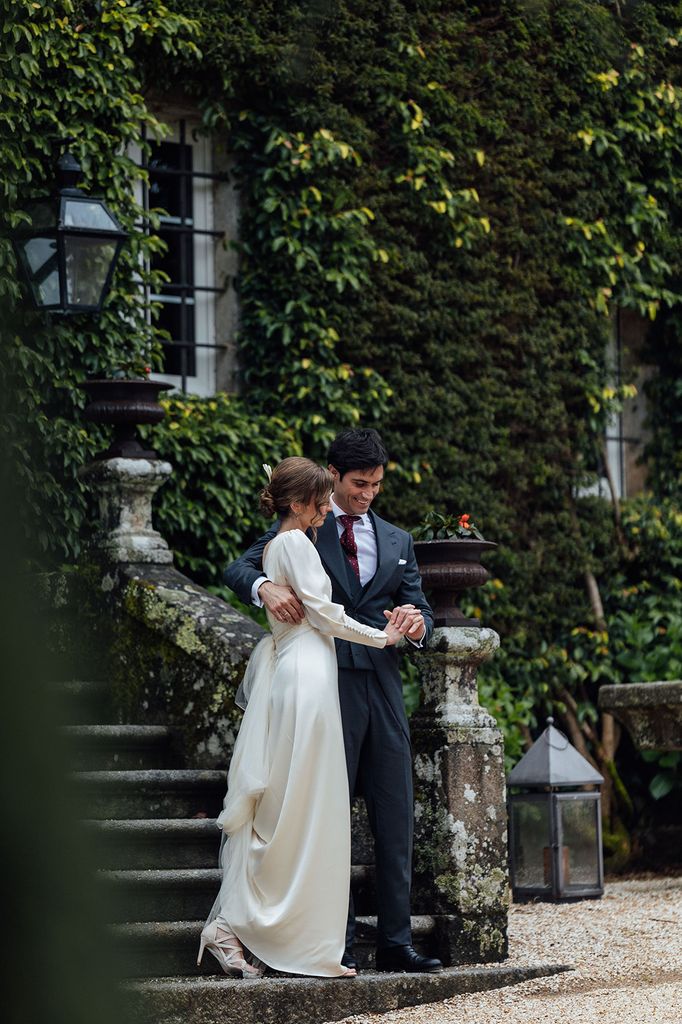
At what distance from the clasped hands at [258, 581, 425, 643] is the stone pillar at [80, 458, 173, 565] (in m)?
1.40

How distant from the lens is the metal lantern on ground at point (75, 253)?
20.9 ft

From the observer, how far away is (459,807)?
5.38 metres

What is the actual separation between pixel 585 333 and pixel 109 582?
456cm

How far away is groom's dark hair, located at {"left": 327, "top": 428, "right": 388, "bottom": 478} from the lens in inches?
193

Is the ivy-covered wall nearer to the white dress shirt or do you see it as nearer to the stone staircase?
the stone staircase

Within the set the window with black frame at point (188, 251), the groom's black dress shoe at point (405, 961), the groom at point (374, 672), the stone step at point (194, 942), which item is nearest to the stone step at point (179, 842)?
the stone step at point (194, 942)

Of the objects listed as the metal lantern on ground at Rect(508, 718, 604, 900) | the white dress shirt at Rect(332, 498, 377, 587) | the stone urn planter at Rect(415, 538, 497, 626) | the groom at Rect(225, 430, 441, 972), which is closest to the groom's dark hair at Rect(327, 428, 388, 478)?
the groom at Rect(225, 430, 441, 972)

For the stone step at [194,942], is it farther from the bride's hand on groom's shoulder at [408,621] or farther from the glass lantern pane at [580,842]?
the glass lantern pane at [580,842]

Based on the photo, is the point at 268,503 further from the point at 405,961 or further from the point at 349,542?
the point at 405,961

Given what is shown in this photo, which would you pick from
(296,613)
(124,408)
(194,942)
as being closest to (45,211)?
(124,408)

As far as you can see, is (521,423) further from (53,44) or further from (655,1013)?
(655,1013)

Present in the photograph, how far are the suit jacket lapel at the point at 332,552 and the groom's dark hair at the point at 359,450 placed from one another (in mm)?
227

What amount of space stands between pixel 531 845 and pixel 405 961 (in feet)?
8.08

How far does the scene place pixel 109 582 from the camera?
20.0 ft
